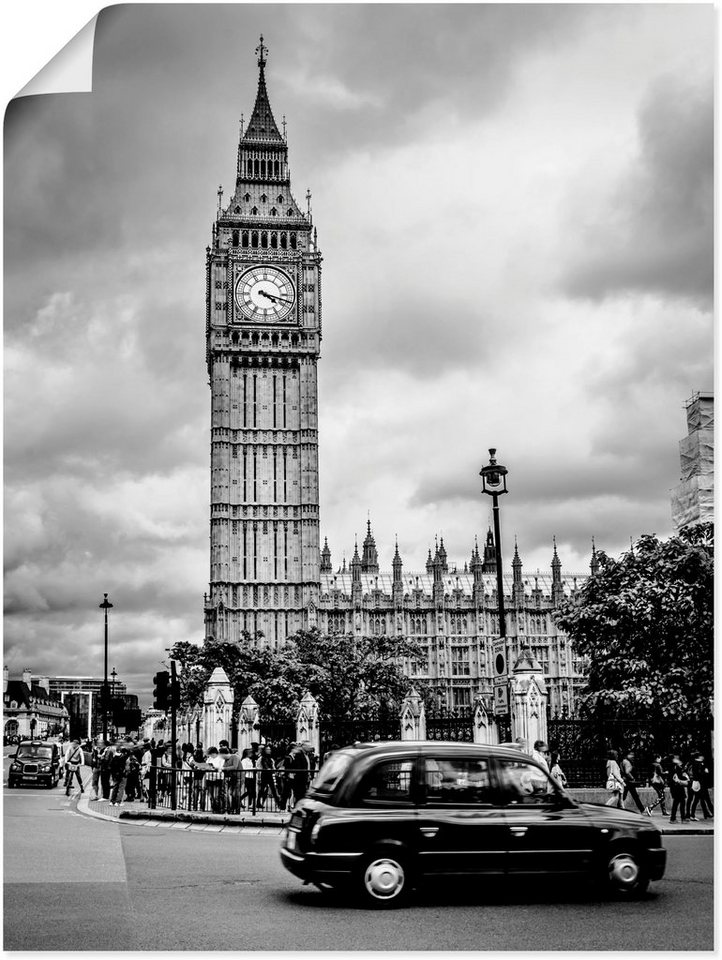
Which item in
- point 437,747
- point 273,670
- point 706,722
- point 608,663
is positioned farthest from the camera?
point 273,670

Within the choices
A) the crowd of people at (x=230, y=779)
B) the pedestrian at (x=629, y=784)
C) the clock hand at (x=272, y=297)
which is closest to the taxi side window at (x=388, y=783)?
the crowd of people at (x=230, y=779)

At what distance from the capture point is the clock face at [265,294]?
82188mm

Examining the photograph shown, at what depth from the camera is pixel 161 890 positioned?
8.69 meters

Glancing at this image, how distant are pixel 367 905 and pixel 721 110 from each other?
299 inches

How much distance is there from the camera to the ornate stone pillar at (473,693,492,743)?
17297mm

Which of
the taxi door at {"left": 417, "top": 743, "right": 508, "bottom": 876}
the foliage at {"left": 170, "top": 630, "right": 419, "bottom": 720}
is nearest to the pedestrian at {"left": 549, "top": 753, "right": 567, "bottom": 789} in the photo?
the taxi door at {"left": 417, "top": 743, "right": 508, "bottom": 876}

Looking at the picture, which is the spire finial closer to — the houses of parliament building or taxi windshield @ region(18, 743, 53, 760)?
taxi windshield @ region(18, 743, 53, 760)

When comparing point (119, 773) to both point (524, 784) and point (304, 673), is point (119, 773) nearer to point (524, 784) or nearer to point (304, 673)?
point (524, 784)

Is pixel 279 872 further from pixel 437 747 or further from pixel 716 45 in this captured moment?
pixel 716 45

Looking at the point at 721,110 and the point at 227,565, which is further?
the point at 227,565

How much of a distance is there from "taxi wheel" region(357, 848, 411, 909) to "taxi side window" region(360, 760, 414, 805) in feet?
1.42

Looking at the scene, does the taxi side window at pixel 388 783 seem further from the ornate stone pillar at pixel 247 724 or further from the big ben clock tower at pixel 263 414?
the big ben clock tower at pixel 263 414

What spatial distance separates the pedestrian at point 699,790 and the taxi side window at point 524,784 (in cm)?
195

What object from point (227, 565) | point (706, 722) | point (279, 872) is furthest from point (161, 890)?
point (227, 565)
